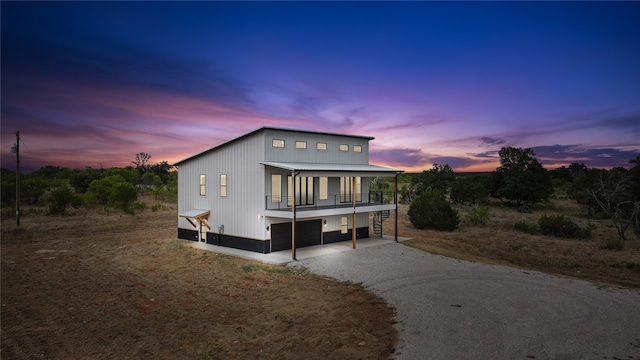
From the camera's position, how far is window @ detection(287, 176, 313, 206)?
19594mm

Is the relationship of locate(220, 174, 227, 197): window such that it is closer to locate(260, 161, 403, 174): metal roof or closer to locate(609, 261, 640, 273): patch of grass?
locate(260, 161, 403, 174): metal roof

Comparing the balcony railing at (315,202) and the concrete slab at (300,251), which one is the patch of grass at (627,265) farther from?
the balcony railing at (315,202)

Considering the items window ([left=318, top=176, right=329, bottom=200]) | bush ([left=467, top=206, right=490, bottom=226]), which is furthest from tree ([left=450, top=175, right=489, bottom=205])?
window ([left=318, top=176, right=329, bottom=200])

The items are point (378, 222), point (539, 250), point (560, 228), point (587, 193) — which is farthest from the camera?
point (587, 193)

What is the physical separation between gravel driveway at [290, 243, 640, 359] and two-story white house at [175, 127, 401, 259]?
3.41 meters

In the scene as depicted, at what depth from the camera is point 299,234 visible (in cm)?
2008

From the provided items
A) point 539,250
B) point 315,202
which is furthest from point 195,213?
point 539,250

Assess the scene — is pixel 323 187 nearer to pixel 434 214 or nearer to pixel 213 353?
pixel 434 214

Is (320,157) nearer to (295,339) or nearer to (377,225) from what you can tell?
(377,225)

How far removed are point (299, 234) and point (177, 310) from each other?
10034mm

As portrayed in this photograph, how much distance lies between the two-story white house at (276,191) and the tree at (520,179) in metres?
25.0

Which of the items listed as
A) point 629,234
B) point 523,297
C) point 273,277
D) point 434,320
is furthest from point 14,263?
point 629,234

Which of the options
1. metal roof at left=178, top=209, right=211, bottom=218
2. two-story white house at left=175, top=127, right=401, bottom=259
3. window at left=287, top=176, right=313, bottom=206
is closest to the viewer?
two-story white house at left=175, top=127, right=401, bottom=259

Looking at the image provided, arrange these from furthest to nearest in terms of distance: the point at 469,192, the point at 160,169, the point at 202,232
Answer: the point at 160,169 → the point at 469,192 → the point at 202,232
